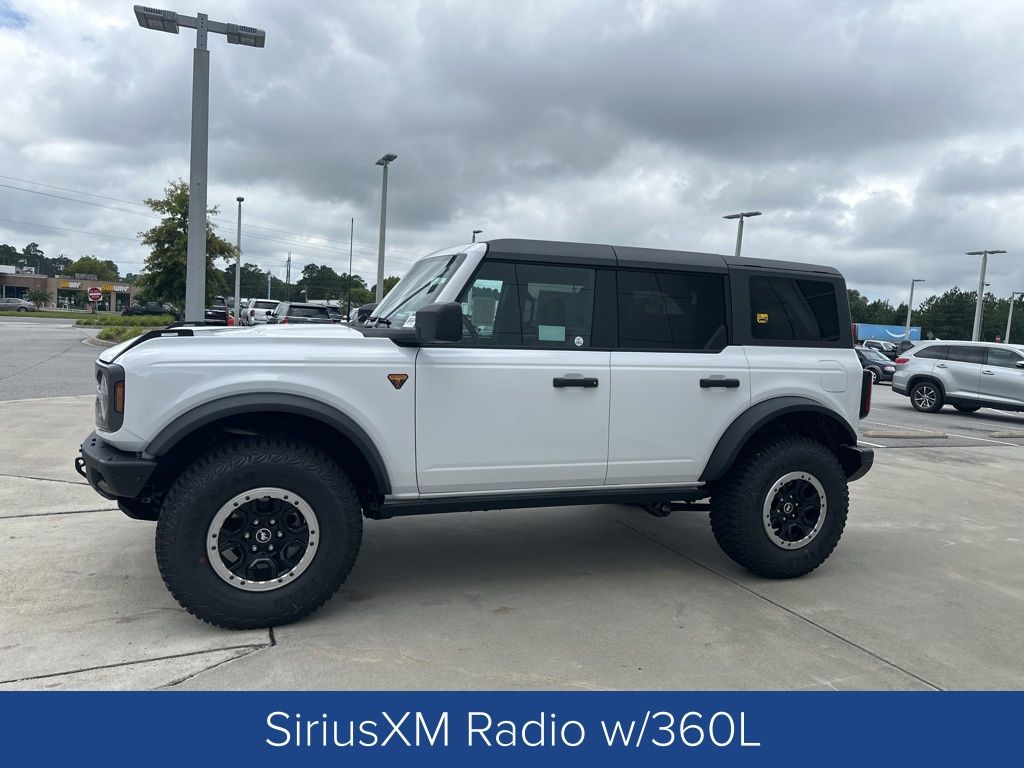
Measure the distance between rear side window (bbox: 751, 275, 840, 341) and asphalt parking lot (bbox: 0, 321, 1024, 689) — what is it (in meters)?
1.56

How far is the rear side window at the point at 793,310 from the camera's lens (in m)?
4.84

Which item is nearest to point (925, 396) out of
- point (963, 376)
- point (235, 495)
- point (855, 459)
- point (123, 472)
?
point (963, 376)

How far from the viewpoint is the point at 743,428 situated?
4594mm

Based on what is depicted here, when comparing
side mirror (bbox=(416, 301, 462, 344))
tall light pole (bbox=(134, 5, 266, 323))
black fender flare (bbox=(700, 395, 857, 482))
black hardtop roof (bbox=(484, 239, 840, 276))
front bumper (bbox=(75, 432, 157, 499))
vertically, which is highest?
tall light pole (bbox=(134, 5, 266, 323))

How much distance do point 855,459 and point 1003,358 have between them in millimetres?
13849

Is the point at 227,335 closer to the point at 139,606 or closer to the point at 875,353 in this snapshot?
the point at 139,606

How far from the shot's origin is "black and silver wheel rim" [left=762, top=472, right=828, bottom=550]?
15.5ft

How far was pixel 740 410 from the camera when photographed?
4.67 meters

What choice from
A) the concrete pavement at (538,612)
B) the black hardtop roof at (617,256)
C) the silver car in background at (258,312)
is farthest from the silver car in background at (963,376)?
the silver car in background at (258,312)

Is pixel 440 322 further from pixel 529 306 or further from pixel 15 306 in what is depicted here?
pixel 15 306

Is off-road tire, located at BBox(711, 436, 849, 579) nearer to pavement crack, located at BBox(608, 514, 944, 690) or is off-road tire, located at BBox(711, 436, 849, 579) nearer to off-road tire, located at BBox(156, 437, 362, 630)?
pavement crack, located at BBox(608, 514, 944, 690)

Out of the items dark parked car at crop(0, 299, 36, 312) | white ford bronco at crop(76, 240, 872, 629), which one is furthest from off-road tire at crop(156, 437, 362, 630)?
dark parked car at crop(0, 299, 36, 312)

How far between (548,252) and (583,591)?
6.48ft

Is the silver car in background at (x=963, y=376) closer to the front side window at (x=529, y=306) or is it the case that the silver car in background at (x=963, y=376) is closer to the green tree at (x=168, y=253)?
the front side window at (x=529, y=306)
